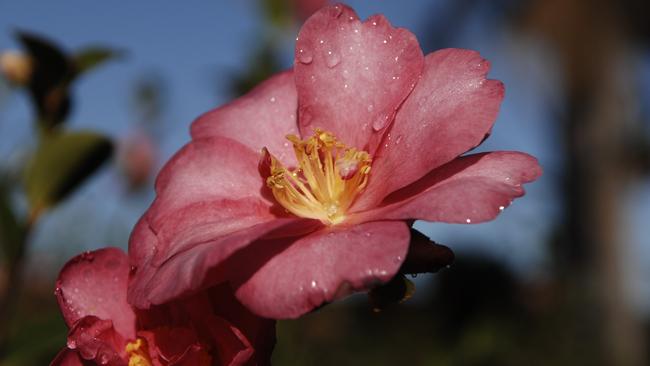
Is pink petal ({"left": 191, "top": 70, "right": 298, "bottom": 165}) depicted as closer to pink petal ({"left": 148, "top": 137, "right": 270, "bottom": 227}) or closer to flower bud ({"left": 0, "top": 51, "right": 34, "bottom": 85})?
pink petal ({"left": 148, "top": 137, "right": 270, "bottom": 227})

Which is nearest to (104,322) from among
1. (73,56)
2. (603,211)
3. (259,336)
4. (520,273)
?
(259,336)

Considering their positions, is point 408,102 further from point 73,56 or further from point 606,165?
point 606,165

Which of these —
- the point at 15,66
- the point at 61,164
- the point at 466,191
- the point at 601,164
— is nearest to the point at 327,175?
the point at 466,191

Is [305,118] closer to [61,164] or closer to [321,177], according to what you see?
[321,177]

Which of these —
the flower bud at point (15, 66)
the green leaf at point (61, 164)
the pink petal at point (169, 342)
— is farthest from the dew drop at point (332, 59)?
the flower bud at point (15, 66)

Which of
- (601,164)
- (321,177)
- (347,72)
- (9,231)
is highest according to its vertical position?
(347,72)

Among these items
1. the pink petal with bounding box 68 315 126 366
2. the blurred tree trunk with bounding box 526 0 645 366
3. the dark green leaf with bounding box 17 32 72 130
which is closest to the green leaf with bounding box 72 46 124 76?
the dark green leaf with bounding box 17 32 72 130
